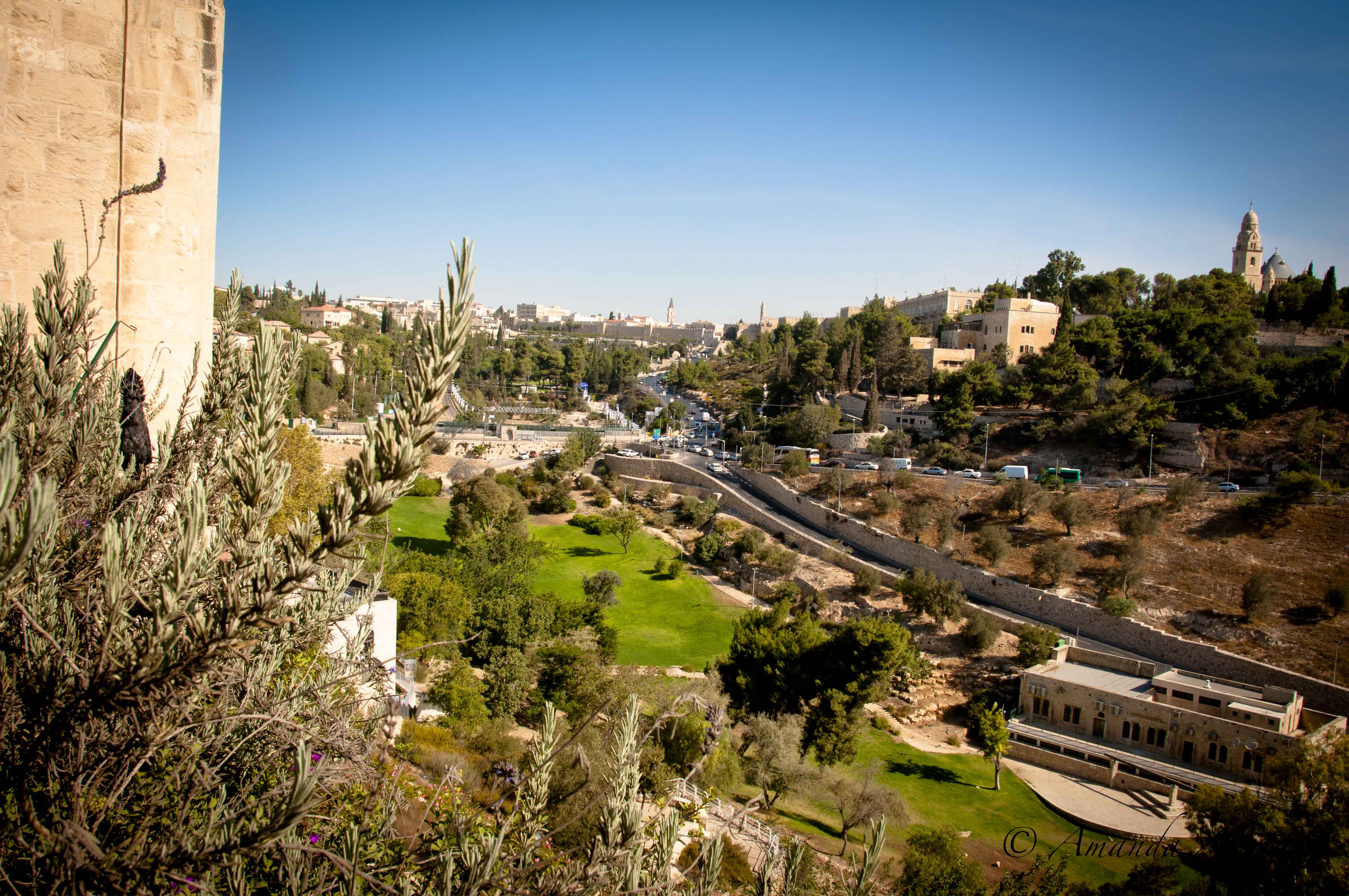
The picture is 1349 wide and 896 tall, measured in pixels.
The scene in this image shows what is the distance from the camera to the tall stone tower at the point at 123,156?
11.6ft

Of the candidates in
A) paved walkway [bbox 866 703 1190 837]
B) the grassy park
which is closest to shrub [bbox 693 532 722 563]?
the grassy park

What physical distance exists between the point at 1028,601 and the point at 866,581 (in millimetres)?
5163

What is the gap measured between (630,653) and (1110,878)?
12.6 meters

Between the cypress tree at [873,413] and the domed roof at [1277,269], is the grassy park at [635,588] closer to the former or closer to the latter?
the cypress tree at [873,413]

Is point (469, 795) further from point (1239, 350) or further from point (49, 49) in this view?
point (1239, 350)

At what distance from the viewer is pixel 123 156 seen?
3.73 meters

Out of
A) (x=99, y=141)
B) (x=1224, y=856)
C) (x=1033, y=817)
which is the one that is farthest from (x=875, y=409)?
(x=99, y=141)

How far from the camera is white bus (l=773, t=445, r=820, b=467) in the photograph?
123ft

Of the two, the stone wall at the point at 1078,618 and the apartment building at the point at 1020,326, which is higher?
the apartment building at the point at 1020,326

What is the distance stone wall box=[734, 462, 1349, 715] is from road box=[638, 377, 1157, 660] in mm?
129

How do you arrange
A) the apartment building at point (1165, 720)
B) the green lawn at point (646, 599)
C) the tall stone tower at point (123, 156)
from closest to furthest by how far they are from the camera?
the tall stone tower at point (123, 156) → the apartment building at point (1165, 720) → the green lawn at point (646, 599)

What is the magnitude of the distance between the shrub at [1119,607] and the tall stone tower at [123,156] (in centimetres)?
2458

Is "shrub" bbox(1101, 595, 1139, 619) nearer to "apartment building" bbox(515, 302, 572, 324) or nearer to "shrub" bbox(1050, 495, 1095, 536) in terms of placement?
"shrub" bbox(1050, 495, 1095, 536)

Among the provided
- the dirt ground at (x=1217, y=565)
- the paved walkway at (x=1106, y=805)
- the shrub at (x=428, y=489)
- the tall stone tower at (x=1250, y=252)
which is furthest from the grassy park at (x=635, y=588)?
the tall stone tower at (x=1250, y=252)
